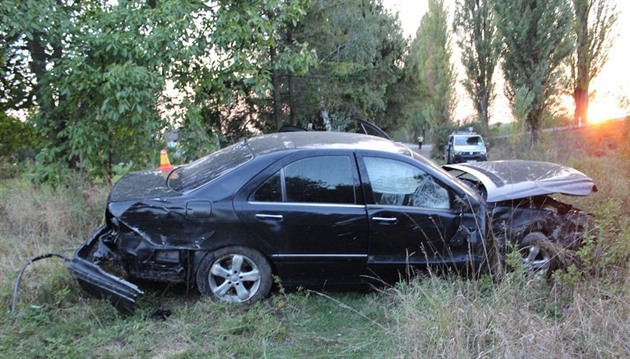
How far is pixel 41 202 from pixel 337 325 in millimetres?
4595

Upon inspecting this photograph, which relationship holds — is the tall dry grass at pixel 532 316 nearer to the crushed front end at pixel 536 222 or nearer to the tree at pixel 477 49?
the crushed front end at pixel 536 222

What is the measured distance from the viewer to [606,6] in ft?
66.4

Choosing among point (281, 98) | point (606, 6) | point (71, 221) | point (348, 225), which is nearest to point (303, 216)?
point (348, 225)

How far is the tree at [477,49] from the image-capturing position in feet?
82.1

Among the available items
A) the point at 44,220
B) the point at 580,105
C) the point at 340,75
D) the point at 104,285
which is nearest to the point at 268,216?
the point at 104,285

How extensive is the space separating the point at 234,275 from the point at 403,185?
1759 mm

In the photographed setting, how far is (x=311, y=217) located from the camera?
12.9ft

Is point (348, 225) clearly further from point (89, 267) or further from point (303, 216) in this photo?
point (89, 267)

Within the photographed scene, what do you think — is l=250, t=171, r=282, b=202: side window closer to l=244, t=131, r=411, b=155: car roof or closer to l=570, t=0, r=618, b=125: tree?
l=244, t=131, r=411, b=155: car roof

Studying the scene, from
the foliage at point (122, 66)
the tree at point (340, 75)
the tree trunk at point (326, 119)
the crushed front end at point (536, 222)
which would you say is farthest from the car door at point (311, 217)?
the tree trunk at point (326, 119)

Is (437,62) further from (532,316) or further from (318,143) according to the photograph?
(532,316)

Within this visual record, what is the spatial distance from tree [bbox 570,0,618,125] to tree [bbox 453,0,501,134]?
4.68m

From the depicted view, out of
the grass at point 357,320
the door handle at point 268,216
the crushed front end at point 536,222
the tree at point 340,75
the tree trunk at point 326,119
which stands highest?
the tree at point 340,75

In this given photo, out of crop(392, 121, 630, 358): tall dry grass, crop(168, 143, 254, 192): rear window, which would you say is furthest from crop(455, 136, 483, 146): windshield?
crop(168, 143, 254, 192): rear window
